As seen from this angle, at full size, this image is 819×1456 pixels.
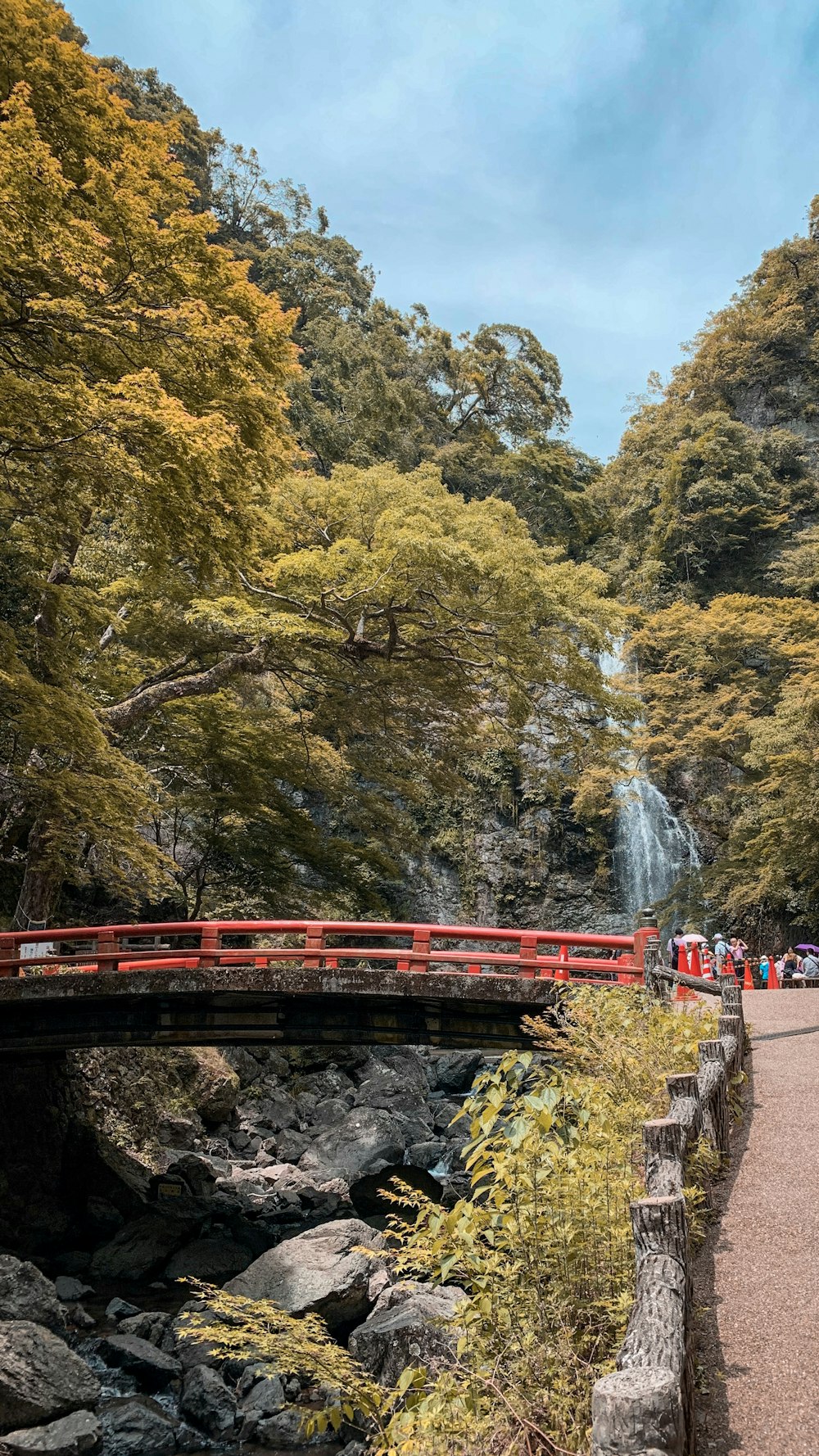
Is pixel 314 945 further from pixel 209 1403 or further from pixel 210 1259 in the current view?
pixel 209 1403

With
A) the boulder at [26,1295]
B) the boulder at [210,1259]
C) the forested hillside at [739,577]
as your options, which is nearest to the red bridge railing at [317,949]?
the boulder at [26,1295]

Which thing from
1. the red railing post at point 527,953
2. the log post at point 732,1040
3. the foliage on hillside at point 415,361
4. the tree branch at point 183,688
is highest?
the foliage on hillside at point 415,361

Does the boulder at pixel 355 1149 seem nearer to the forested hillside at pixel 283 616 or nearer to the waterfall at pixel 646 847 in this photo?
the forested hillside at pixel 283 616

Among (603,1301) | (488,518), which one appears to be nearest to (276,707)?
(488,518)

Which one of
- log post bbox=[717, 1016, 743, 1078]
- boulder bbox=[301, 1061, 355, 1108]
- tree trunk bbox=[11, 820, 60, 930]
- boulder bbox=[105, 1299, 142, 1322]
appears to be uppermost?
tree trunk bbox=[11, 820, 60, 930]

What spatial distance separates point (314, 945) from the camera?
1167 cm

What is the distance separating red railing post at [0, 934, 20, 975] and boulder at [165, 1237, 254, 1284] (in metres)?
4.38

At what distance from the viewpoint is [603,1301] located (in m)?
4.01

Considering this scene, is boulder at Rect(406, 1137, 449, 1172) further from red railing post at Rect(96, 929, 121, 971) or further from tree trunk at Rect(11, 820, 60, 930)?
tree trunk at Rect(11, 820, 60, 930)

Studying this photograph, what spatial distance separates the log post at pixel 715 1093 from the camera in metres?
6.27

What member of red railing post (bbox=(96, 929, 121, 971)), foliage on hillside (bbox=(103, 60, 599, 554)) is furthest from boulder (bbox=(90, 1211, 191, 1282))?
foliage on hillside (bbox=(103, 60, 599, 554))

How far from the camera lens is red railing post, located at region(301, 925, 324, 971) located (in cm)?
1152

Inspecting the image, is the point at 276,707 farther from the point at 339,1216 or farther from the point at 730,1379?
the point at 730,1379

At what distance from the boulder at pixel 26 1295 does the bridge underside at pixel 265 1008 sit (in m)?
2.90
